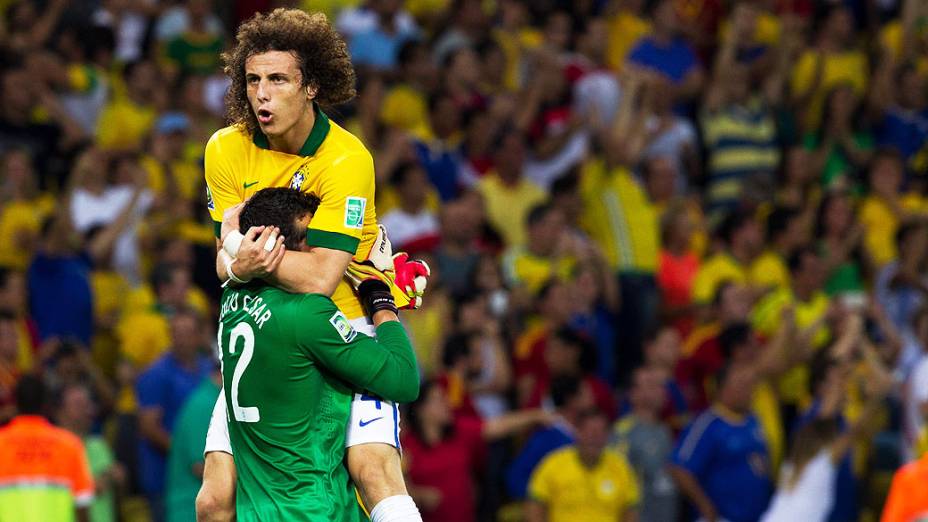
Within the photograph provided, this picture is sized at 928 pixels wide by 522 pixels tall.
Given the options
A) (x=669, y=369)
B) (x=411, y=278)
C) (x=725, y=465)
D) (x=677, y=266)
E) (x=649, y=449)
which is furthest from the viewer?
(x=677, y=266)

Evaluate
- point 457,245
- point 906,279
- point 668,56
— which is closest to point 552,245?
point 457,245

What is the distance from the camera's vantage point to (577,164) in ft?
43.9

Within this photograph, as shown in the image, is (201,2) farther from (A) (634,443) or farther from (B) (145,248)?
(A) (634,443)

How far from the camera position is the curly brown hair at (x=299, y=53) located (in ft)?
20.9

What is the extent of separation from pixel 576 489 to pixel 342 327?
5.01 metres

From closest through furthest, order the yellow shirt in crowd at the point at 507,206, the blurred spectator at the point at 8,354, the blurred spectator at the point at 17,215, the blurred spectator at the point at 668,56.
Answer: the blurred spectator at the point at 8,354 → the blurred spectator at the point at 17,215 → the yellow shirt in crowd at the point at 507,206 → the blurred spectator at the point at 668,56

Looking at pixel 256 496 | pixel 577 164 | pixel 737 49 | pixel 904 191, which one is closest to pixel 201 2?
pixel 577 164

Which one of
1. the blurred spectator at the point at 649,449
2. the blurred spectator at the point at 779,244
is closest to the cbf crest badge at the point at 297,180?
the blurred spectator at the point at 649,449

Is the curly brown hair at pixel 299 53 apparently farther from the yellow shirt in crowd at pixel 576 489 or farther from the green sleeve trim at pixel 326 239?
the yellow shirt in crowd at pixel 576 489

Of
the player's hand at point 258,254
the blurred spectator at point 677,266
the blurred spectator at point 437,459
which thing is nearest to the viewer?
the player's hand at point 258,254

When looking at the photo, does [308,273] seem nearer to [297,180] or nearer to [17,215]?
[297,180]

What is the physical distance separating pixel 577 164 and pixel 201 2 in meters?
3.32

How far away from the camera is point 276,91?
6273mm

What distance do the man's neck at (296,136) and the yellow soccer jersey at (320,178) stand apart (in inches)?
0.8
